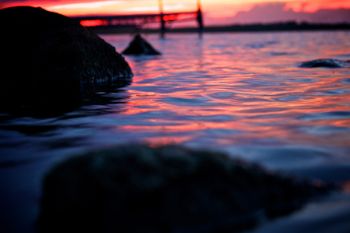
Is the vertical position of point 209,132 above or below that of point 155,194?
below

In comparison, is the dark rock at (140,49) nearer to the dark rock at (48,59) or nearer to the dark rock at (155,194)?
the dark rock at (48,59)

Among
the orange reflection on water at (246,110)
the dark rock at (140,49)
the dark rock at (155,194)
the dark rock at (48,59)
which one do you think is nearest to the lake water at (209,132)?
the orange reflection on water at (246,110)

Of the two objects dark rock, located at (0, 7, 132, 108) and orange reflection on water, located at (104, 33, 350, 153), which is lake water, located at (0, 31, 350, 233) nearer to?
orange reflection on water, located at (104, 33, 350, 153)

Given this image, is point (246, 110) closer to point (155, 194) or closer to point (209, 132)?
point (209, 132)

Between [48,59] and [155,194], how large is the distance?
13.4 feet

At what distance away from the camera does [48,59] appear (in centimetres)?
482

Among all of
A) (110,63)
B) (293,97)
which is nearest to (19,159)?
(293,97)

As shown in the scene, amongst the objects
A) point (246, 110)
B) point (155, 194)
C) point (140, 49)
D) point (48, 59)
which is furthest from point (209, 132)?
point (140, 49)

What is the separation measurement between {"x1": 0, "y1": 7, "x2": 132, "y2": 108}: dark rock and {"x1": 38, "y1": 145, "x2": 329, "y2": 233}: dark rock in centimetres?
282

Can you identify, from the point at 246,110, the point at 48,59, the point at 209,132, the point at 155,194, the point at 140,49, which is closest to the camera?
the point at 155,194

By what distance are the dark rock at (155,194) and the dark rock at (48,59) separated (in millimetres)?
2819

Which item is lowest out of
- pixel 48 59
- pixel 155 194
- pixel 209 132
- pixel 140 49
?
pixel 209 132

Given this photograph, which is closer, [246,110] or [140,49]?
[246,110]

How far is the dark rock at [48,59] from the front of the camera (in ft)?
14.8
